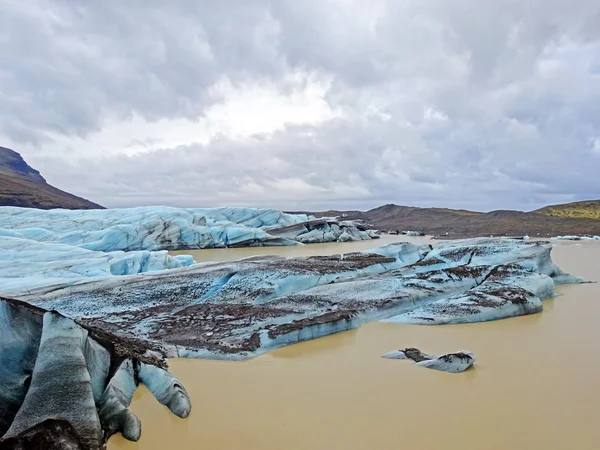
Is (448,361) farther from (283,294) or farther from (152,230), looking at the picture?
(152,230)

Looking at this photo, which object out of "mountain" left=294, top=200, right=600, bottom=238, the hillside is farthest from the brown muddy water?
the hillside

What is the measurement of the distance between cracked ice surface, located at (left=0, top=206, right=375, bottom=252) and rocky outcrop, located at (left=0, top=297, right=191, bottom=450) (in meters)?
19.0

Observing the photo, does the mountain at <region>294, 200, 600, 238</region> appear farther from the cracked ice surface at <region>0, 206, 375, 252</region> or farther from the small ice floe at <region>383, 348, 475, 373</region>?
the small ice floe at <region>383, 348, 475, 373</region>

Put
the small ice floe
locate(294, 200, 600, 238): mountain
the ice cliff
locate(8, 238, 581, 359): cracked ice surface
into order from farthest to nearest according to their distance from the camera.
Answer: locate(294, 200, 600, 238): mountain
locate(8, 238, 581, 359): cracked ice surface
the small ice floe
the ice cliff

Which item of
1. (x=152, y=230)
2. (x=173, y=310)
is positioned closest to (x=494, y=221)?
(x=152, y=230)

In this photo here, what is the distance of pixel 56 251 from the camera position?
1580cm

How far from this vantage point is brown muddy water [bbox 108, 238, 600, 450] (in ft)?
14.7

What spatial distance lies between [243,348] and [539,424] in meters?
4.48

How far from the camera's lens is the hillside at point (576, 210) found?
2107 inches

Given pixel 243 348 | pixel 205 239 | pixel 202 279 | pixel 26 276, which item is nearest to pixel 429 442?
pixel 243 348

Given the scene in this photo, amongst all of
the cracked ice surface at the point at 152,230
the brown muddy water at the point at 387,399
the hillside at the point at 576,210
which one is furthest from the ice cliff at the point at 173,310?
the hillside at the point at 576,210

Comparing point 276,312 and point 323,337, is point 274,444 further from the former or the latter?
point 276,312

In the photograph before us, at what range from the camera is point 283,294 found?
10883mm

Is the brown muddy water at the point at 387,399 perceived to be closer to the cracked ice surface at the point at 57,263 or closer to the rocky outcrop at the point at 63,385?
the rocky outcrop at the point at 63,385
